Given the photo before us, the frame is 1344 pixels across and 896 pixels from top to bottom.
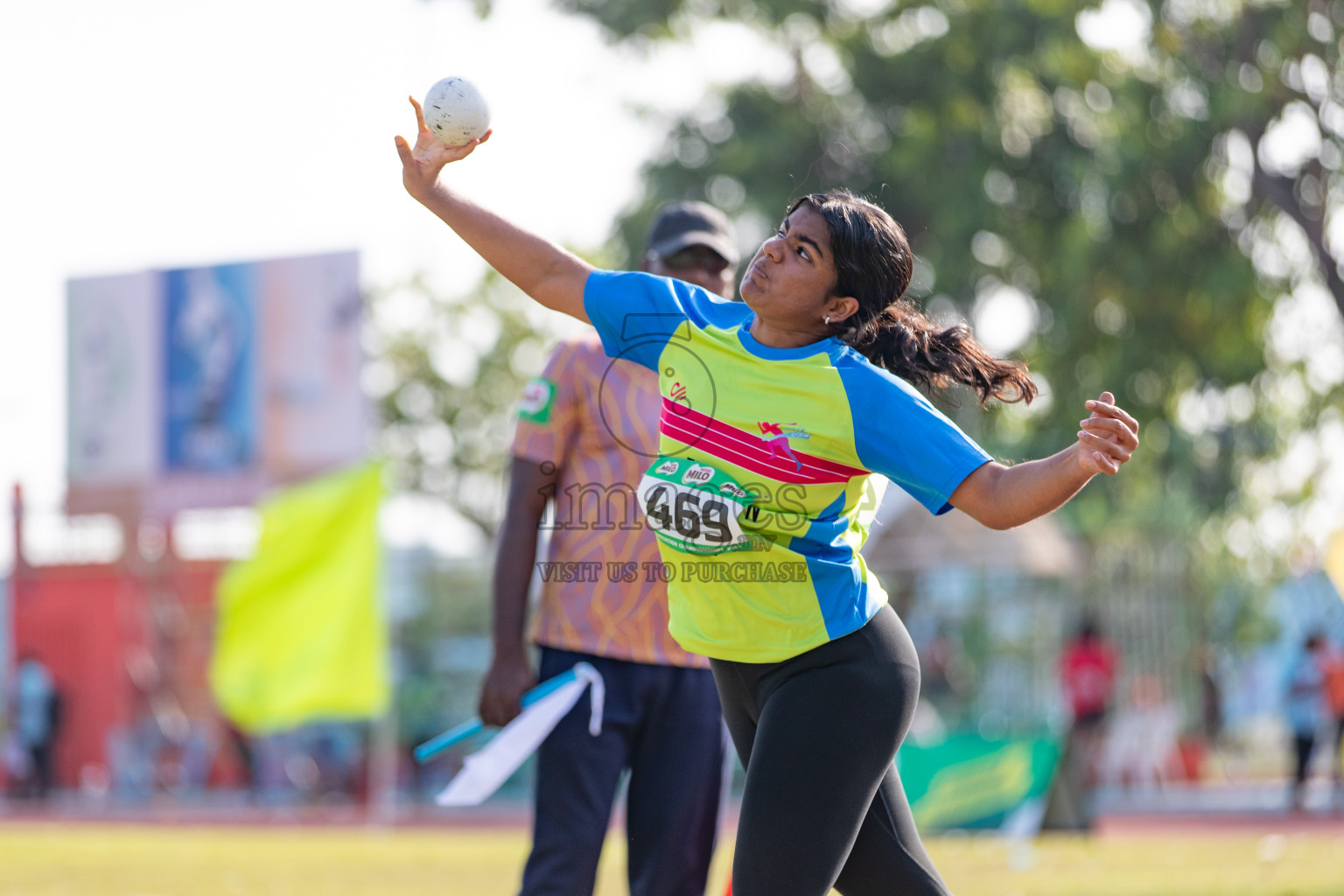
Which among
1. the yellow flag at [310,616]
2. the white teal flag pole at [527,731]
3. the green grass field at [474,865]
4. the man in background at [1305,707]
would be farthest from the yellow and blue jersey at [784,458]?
the man in background at [1305,707]

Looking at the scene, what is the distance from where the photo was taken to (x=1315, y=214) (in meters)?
14.9

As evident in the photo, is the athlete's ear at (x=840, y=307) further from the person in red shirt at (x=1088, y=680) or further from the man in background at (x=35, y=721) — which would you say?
the man in background at (x=35, y=721)

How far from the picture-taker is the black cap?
4.58 m

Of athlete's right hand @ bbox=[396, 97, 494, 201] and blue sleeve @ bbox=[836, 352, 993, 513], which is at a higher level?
athlete's right hand @ bbox=[396, 97, 494, 201]

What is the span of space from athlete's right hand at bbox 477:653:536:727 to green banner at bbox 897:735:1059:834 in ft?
22.9

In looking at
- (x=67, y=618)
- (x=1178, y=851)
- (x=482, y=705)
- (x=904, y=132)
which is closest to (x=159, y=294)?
(x=67, y=618)

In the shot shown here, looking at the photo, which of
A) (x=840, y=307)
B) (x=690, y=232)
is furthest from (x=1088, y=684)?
(x=840, y=307)

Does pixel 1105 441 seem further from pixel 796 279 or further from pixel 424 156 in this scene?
pixel 424 156

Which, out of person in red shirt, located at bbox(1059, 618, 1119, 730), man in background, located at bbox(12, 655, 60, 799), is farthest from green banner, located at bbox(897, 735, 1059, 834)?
man in background, located at bbox(12, 655, 60, 799)

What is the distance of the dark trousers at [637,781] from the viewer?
400 centimetres

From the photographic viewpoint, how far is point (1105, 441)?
Answer: 2.95 meters

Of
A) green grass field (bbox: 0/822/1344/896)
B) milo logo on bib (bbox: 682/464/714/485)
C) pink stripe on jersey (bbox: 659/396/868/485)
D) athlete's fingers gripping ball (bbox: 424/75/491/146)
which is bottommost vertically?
green grass field (bbox: 0/822/1344/896)

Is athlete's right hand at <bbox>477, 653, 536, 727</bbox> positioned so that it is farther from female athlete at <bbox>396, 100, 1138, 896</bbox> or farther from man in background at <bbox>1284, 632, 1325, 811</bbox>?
man in background at <bbox>1284, 632, 1325, 811</bbox>

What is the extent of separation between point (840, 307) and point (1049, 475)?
63 cm
